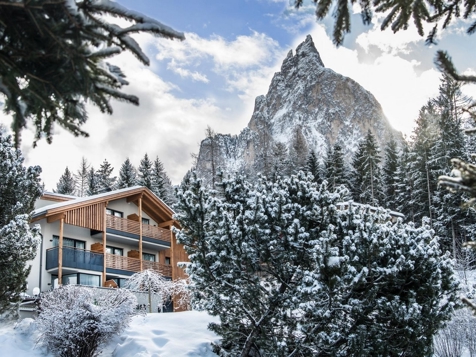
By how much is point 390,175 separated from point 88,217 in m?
27.6

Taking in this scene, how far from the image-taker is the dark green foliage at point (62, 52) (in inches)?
105

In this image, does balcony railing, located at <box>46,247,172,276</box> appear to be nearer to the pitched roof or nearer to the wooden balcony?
the wooden balcony

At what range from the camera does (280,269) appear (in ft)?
29.6

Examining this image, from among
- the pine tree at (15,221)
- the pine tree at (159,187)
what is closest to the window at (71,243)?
the pine tree at (15,221)

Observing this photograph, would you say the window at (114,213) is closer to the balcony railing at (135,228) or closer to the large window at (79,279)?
the balcony railing at (135,228)

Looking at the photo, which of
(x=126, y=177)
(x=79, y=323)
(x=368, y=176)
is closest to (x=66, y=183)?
(x=126, y=177)

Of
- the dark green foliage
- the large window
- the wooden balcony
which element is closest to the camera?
the dark green foliage

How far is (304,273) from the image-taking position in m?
8.64

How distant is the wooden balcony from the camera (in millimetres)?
24217

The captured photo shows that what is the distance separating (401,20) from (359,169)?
39393 millimetres

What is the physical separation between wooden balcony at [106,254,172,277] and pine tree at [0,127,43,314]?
12.2 meters

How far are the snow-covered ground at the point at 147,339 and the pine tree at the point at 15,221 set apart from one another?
5.20 feet

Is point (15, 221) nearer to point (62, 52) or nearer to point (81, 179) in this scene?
point (62, 52)

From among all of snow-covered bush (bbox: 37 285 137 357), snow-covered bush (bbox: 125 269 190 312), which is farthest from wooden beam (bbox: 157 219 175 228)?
snow-covered bush (bbox: 37 285 137 357)
